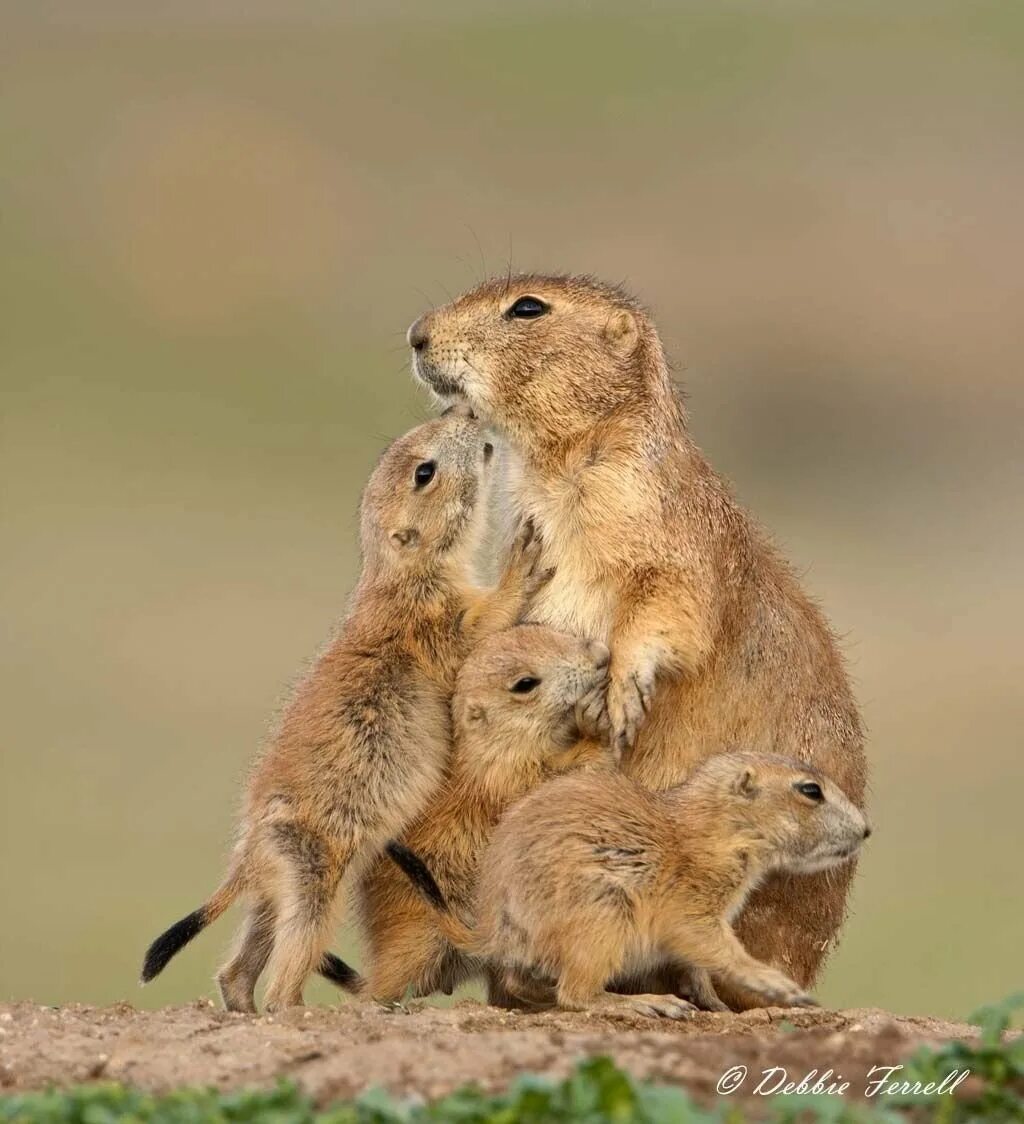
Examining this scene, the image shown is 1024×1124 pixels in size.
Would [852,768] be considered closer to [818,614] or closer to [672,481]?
[818,614]

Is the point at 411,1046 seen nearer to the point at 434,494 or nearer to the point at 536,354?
the point at 434,494

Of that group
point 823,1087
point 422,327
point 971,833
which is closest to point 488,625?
point 422,327

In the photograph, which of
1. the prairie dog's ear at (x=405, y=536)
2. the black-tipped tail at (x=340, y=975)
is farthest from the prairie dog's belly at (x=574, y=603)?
the black-tipped tail at (x=340, y=975)

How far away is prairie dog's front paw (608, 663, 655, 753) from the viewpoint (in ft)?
34.9

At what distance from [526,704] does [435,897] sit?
1031 millimetres

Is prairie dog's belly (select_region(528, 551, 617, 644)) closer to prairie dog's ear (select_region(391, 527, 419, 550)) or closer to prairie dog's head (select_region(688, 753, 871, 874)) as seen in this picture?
prairie dog's ear (select_region(391, 527, 419, 550))

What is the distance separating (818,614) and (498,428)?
1935 mm

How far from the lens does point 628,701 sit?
34.9ft

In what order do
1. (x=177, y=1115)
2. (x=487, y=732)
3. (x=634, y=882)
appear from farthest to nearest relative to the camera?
(x=487, y=732)
(x=634, y=882)
(x=177, y=1115)

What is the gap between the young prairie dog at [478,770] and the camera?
1031 cm

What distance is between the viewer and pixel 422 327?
11.7 meters

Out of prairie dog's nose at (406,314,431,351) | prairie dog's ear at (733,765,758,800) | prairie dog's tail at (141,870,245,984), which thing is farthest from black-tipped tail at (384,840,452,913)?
prairie dog's nose at (406,314,431,351)

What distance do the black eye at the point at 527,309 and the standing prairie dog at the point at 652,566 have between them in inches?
0.4

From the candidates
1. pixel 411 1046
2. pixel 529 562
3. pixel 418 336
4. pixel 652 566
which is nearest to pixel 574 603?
pixel 529 562
